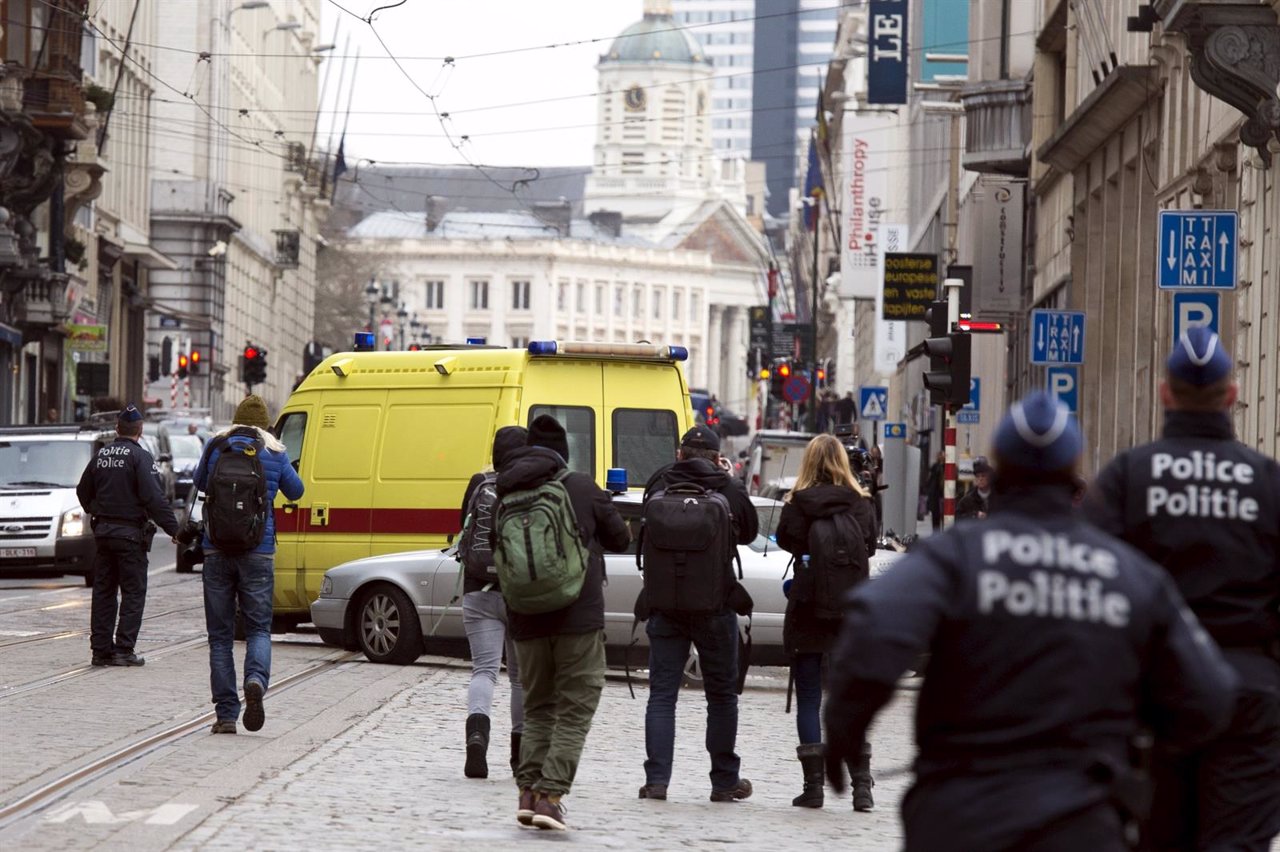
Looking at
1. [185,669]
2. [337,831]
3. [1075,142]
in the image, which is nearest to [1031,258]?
[1075,142]

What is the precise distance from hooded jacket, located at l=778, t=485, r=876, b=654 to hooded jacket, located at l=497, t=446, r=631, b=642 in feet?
3.74

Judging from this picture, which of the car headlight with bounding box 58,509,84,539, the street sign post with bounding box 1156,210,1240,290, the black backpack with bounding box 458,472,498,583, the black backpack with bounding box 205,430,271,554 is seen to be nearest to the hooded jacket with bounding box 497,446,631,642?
the black backpack with bounding box 458,472,498,583

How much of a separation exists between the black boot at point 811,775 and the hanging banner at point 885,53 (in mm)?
55594

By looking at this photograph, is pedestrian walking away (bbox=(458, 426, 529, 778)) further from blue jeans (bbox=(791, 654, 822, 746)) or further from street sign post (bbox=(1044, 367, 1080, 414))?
street sign post (bbox=(1044, 367, 1080, 414))

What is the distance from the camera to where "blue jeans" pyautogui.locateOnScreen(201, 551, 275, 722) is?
12.7 m

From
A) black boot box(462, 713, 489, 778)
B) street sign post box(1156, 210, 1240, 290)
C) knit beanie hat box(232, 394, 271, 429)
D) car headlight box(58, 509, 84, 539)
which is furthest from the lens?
car headlight box(58, 509, 84, 539)

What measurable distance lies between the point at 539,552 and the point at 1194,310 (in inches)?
315

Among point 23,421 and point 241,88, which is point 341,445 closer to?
point 23,421

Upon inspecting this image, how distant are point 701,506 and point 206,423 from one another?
3756 cm

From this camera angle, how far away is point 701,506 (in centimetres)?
1109

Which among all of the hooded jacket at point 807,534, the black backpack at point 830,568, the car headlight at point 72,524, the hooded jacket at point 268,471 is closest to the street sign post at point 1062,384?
the car headlight at point 72,524

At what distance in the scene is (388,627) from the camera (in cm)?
1811

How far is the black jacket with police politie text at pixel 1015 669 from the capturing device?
15.7 feet

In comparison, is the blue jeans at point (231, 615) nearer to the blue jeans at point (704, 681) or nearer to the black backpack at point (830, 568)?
the blue jeans at point (704, 681)
